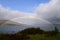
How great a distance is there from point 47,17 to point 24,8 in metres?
0.38

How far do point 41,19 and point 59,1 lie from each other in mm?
396

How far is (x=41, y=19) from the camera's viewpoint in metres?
2.10

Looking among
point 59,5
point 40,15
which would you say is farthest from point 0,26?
point 59,5

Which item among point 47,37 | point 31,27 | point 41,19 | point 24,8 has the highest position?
point 24,8

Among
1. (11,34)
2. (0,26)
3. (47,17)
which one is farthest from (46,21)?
(0,26)

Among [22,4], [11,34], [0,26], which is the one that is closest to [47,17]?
[22,4]

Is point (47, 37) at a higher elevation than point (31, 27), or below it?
below

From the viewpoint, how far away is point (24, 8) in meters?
2.11

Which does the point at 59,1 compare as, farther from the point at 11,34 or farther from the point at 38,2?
the point at 11,34

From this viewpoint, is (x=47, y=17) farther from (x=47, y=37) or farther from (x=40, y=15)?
(x=47, y=37)

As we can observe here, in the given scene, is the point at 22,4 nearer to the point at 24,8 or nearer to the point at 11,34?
the point at 24,8

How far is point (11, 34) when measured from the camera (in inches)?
79.6

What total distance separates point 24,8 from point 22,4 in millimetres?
74

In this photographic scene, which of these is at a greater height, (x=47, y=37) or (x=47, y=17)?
(x=47, y=17)
